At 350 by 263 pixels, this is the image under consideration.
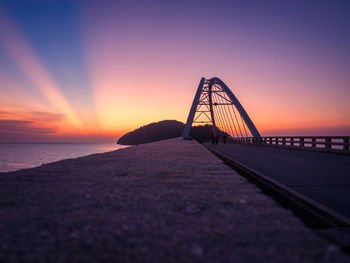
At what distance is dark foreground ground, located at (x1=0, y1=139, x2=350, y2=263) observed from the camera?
1929mm

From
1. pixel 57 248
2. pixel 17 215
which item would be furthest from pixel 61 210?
pixel 57 248

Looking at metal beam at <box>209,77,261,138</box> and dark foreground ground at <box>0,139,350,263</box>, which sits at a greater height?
metal beam at <box>209,77,261,138</box>

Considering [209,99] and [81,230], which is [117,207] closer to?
[81,230]

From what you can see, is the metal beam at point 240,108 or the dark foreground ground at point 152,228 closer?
the dark foreground ground at point 152,228

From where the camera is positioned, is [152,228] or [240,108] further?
[240,108]

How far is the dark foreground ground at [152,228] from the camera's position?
1.93 m

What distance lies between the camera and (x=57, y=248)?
2037mm

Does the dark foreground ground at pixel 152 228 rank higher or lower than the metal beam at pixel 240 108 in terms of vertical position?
lower

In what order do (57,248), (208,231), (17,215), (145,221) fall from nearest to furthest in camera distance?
(57,248), (208,231), (145,221), (17,215)

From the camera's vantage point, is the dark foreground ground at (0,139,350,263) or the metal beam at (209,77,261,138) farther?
the metal beam at (209,77,261,138)

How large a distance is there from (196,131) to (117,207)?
18282cm

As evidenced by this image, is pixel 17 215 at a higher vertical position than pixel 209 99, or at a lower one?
lower

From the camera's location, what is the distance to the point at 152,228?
2430 mm

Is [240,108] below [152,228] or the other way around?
the other way around
